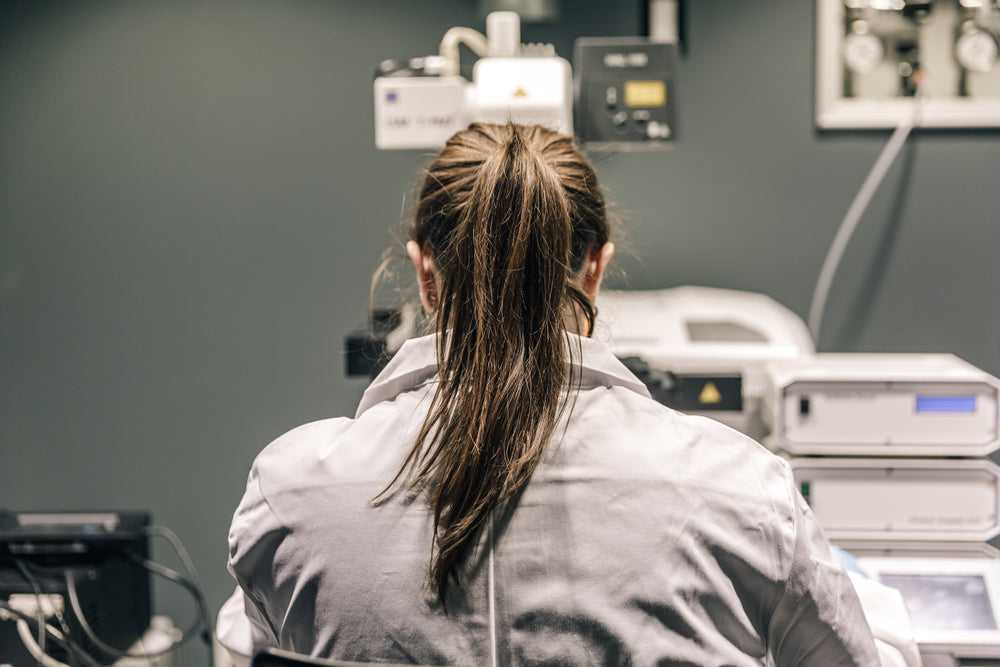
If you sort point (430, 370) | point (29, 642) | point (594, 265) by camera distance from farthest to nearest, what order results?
point (29, 642)
point (594, 265)
point (430, 370)

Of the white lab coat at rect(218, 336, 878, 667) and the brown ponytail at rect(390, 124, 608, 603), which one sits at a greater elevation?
the brown ponytail at rect(390, 124, 608, 603)

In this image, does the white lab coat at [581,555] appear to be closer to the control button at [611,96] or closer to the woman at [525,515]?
the woman at [525,515]

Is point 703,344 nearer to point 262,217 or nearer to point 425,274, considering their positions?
point 425,274

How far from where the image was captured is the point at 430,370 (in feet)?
2.67

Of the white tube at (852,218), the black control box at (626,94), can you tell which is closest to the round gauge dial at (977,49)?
the white tube at (852,218)

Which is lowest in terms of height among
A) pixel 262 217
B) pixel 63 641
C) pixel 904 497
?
pixel 63 641

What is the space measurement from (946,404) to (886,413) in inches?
3.3

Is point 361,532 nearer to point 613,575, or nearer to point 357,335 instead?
point 613,575

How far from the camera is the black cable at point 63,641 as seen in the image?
4.72ft

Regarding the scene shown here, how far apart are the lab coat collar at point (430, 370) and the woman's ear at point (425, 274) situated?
3.8 inches

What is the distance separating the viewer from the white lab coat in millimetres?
700

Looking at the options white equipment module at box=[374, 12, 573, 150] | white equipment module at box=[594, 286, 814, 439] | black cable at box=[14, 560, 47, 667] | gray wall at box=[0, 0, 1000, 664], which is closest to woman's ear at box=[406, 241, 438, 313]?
white equipment module at box=[594, 286, 814, 439]

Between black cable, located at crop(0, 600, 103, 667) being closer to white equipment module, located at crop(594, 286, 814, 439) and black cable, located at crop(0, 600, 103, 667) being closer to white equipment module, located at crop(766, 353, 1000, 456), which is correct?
white equipment module, located at crop(594, 286, 814, 439)

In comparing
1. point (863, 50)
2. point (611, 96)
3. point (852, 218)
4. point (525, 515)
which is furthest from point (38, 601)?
point (863, 50)
